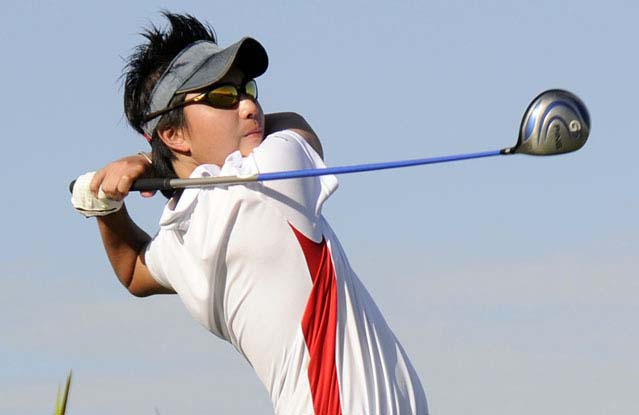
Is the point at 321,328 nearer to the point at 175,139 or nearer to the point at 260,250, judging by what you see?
the point at 260,250

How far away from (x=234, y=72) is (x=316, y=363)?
127 cm

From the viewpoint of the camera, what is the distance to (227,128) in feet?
23.5

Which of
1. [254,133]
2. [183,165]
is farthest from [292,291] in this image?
[183,165]

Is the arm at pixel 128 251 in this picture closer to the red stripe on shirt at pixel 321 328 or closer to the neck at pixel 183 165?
the neck at pixel 183 165

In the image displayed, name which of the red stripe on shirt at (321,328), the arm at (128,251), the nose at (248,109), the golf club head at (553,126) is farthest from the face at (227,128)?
the golf club head at (553,126)

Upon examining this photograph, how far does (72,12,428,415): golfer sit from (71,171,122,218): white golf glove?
2cm

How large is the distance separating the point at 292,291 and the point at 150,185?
30.1 inches

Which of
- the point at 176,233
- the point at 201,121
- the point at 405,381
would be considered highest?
the point at 201,121

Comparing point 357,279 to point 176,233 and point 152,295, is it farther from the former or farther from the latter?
point 152,295

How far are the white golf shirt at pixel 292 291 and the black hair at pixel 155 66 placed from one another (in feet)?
1.47

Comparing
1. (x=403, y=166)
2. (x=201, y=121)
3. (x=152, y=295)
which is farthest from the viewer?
(x=152, y=295)

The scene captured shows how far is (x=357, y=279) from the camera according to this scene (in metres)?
7.14

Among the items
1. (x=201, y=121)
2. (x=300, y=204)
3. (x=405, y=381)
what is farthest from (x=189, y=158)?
(x=405, y=381)

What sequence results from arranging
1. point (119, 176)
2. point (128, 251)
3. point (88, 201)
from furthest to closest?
point (128, 251)
point (88, 201)
point (119, 176)
